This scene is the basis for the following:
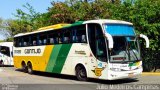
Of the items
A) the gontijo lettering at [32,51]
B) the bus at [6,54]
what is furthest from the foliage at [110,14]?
the gontijo lettering at [32,51]

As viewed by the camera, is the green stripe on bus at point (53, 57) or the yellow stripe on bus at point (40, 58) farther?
the yellow stripe on bus at point (40, 58)

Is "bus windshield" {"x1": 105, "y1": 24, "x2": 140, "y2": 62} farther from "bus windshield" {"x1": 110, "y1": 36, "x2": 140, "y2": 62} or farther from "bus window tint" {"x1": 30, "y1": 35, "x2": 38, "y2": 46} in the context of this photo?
"bus window tint" {"x1": 30, "y1": 35, "x2": 38, "y2": 46}

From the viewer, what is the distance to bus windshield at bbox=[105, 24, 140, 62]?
55.5ft

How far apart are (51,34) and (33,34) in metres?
3.09

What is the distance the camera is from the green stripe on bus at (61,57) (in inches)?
798

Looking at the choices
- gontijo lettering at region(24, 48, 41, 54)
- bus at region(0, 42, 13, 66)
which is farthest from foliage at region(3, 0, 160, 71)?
gontijo lettering at region(24, 48, 41, 54)

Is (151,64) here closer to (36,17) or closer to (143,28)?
(143,28)

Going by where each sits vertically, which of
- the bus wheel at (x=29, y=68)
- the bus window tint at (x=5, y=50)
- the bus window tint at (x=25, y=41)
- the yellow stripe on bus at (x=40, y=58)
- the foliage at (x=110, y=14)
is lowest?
the bus wheel at (x=29, y=68)

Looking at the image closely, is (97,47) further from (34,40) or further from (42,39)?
(34,40)

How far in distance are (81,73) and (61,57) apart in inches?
88.4

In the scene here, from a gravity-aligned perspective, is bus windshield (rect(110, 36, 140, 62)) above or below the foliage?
below

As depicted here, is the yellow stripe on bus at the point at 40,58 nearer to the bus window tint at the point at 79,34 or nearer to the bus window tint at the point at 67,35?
the bus window tint at the point at 67,35

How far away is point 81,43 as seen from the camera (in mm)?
18781

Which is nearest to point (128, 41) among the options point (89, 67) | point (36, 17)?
point (89, 67)
